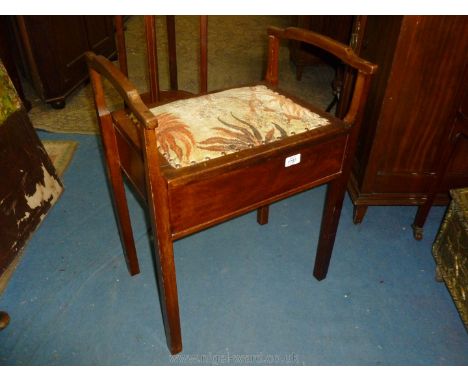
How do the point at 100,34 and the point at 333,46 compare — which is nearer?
the point at 333,46

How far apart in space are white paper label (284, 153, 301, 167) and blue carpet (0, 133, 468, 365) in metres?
0.61

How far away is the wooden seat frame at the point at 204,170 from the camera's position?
0.90 meters

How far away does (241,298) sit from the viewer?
1.47 meters

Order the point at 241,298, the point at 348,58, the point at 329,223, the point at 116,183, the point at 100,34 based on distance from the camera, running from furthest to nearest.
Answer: the point at 100,34
the point at 241,298
the point at 329,223
the point at 116,183
the point at 348,58

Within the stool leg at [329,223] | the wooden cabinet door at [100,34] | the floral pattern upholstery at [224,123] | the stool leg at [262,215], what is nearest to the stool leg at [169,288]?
the floral pattern upholstery at [224,123]

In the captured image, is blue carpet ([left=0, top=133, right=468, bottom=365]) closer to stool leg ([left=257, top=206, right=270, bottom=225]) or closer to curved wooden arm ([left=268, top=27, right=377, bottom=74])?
stool leg ([left=257, top=206, right=270, bottom=225])

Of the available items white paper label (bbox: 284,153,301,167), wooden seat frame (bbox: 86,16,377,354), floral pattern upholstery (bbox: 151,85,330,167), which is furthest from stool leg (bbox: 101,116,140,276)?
white paper label (bbox: 284,153,301,167)

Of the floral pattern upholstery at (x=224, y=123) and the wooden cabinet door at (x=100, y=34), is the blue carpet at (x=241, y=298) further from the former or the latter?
the wooden cabinet door at (x=100, y=34)

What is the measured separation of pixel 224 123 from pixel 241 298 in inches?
27.1

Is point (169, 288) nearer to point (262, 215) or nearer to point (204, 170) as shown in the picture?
point (204, 170)

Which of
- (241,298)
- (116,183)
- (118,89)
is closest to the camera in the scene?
(118,89)

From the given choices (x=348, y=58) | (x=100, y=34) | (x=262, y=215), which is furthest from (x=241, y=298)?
(x=100, y=34)

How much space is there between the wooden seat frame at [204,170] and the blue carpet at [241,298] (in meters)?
0.19

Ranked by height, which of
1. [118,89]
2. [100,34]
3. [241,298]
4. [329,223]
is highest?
[118,89]
